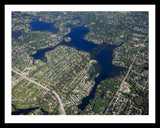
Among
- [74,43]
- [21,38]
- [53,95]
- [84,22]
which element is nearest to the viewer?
[53,95]

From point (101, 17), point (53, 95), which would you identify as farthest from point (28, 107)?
point (101, 17)

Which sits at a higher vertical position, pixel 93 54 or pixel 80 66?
pixel 93 54

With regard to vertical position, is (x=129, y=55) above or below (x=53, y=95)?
above

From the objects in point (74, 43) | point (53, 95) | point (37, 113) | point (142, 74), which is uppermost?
point (74, 43)

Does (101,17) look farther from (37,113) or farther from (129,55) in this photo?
(37,113)

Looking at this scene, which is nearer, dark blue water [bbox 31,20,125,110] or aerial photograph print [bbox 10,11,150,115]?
aerial photograph print [bbox 10,11,150,115]

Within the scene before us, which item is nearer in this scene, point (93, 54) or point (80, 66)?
point (80, 66)

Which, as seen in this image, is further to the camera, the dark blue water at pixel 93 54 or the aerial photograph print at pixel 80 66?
the dark blue water at pixel 93 54

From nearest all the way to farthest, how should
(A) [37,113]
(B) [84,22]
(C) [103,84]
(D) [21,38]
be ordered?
1. (A) [37,113]
2. (C) [103,84]
3. (D) [21,38]
4. (B) [84,22]
